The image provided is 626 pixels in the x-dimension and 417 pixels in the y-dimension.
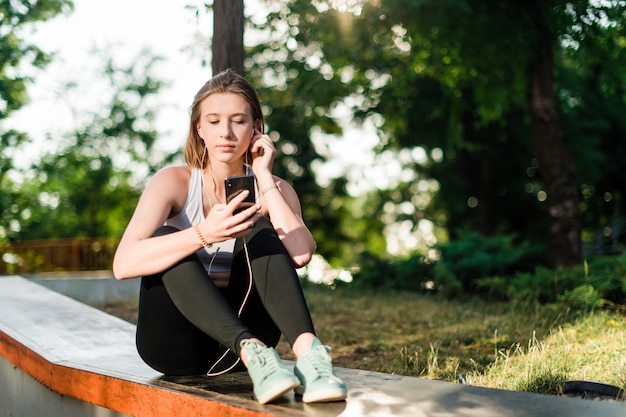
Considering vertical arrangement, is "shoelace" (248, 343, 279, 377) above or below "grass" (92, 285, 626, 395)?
above

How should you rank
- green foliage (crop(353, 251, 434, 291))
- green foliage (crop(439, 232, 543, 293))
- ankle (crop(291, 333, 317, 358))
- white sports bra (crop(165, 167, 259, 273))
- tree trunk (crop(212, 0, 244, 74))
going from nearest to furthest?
1. ankle (crop(291, 333, 317, 358))
2. white sports bra (crop(165, 167, 259, 273))
3. tree trunk (crop(212, 0, 244, 74))
4. green foliage (crop(439, 232, 543, 293))
5. green foliage (crop(353, 251, 434, 291))

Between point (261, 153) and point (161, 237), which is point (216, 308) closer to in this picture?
point (161, 237)

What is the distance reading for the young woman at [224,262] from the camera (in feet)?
8.06

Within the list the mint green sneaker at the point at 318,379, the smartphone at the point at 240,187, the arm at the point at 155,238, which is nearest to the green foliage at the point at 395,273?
the arm at the point at 155,238

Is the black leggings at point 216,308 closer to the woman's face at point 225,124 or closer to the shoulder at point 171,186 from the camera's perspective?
the shoulder at point 171,186

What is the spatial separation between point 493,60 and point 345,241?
1374 centimetres

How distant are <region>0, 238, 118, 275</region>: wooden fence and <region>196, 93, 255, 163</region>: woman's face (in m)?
15.0

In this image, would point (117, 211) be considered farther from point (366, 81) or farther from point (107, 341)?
point (107, 341)

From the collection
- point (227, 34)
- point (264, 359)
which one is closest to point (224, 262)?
point (264, 359)

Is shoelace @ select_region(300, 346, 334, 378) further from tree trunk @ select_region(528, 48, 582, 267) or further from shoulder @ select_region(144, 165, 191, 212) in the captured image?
tree trunk @ select_region(528, 48, 582, 267)

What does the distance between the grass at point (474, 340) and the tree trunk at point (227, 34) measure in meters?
2.23

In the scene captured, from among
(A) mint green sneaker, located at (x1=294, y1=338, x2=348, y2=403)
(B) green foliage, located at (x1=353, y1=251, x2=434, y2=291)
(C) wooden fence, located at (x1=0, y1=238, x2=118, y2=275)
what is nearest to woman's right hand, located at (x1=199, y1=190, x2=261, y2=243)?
(A) mint green sneaker, located at (x1=294, y1=338, x2=348, y2=403)

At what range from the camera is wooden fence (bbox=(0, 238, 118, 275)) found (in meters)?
16.6

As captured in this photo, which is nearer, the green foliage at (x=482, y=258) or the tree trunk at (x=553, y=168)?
the green foliage at (x=482, y=258)
